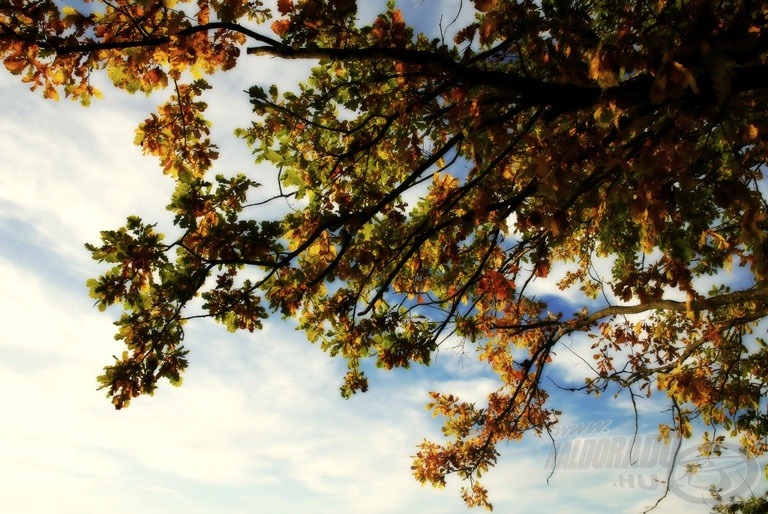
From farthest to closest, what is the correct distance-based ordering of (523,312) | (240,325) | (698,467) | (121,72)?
1. (698,467)
2. (523,312)
3. (240,325)
4. (121,72)

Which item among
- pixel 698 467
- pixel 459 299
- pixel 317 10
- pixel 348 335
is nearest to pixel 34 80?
pixel 317 10

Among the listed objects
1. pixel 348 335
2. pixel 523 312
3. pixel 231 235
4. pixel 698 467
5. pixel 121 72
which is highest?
pixel 121 72

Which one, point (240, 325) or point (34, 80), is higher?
point (34, 80)

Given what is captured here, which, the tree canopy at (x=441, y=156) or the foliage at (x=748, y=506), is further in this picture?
the foliage at (x=748, y=506)

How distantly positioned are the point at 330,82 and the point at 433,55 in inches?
80.8

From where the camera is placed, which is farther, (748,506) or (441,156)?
(748,506)

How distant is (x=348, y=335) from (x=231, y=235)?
1.88 m

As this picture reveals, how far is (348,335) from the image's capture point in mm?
5191

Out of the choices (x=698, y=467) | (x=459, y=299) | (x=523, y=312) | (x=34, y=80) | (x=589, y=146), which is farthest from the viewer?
(x=698, y=467)

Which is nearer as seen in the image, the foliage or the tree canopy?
the tree canopy

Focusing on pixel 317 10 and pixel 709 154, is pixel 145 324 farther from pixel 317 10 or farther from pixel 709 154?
pixel 709 154

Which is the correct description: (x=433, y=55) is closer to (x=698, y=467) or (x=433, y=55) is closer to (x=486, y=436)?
(x=486, y=436)

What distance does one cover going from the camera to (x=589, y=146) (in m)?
3.19

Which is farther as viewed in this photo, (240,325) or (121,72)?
(240,325)
